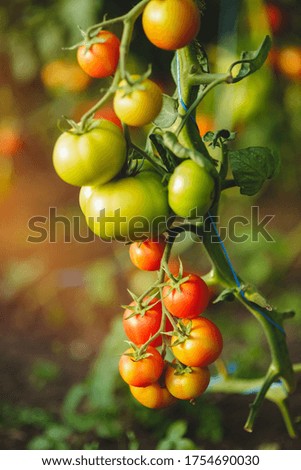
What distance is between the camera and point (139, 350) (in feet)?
1.83

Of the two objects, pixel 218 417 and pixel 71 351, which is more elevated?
pixel 218 417

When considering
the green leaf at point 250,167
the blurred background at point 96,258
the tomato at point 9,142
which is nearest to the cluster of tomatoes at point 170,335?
the green leaf at point 250,167

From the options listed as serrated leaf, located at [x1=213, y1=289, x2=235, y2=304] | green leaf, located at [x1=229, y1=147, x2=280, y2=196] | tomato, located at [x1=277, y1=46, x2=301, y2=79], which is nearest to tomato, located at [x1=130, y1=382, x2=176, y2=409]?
serrated leaf, located at [x1=213, y1=289, x2=235, y2=304]

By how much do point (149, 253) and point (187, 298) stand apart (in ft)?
0.20

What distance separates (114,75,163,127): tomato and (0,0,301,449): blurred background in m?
0.55

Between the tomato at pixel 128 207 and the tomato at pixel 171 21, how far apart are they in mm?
113

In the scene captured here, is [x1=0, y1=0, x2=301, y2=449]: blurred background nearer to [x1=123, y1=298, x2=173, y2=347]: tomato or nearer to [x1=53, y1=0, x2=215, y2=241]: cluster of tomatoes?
[x1=123, y1=298, x2=173, y2=347]: tomato

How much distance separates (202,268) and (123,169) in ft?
3.27

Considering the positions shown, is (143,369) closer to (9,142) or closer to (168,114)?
(168,114)

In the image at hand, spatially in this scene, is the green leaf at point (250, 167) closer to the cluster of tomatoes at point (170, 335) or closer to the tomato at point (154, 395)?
the cluster of tomatoes at point (170, 335)

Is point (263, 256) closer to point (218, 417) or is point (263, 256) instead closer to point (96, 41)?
point (218, 417)

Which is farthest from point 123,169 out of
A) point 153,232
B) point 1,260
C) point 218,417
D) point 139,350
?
point 1,260

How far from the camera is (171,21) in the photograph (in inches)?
17.7
